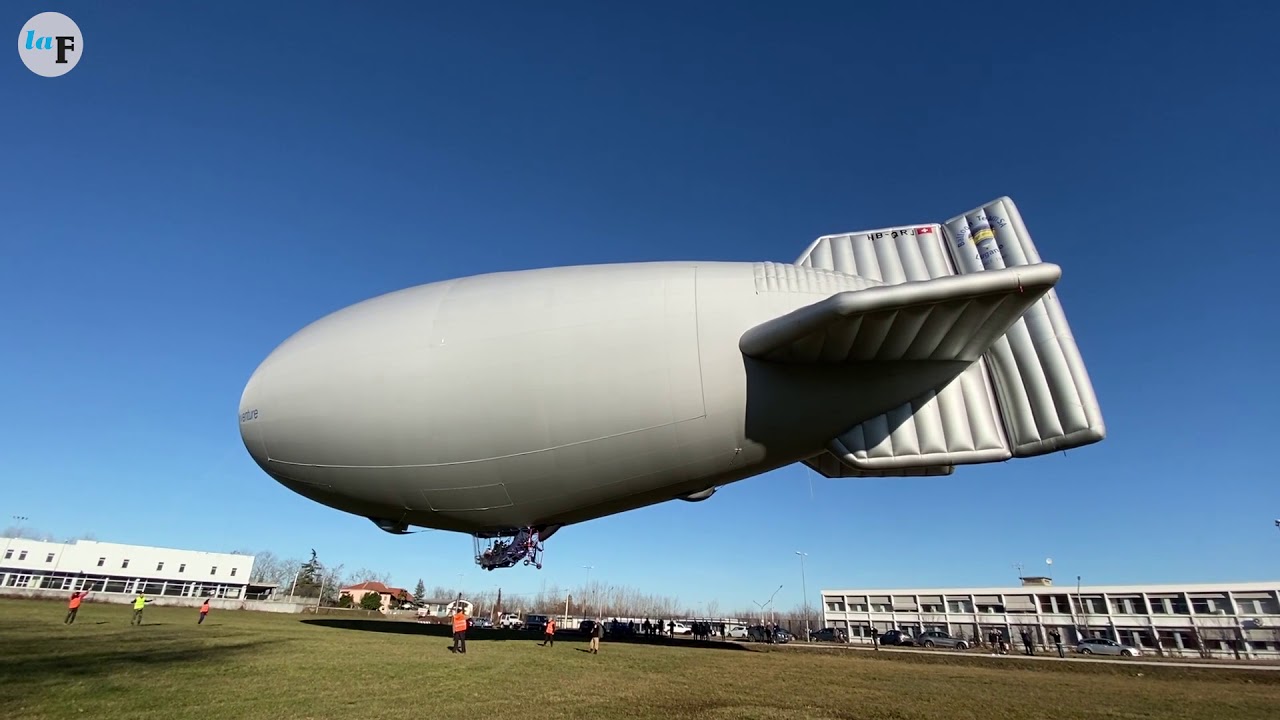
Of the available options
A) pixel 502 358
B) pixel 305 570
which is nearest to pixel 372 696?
pixel 502 358

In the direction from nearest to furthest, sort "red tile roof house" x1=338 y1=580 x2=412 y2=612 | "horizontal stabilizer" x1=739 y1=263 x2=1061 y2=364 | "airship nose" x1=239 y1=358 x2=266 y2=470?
"horizontal stabilizer" x1=739 y1=263 x2=1061 y2=364 → "airship nose" x1=239 y1=358 x2=266 y2=470 → "red tile roof house" x1=338 y1=580 x2=412 y2=612

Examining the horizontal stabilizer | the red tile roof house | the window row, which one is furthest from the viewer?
the red tile roof house

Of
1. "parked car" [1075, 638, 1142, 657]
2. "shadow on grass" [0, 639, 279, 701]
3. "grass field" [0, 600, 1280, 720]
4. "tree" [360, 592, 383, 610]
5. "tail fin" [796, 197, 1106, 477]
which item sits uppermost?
"tail fin" [796, 197, 1106, 477]

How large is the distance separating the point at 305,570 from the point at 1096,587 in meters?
129

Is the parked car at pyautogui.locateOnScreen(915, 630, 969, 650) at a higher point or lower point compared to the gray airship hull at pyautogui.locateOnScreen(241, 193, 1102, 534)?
lower

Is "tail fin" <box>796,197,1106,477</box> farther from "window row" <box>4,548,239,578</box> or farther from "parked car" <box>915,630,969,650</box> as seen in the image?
"window row" <box>4,548,239,578</box>

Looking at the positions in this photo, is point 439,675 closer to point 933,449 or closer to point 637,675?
point 637,675

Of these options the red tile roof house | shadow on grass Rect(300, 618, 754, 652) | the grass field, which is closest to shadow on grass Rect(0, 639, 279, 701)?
the grass field

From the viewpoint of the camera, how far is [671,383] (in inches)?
479

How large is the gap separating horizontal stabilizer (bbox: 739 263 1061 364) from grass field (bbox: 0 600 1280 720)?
640 cm

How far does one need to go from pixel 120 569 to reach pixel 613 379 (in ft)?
282

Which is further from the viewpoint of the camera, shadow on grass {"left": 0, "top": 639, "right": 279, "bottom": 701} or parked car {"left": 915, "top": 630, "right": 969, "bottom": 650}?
parked car {"left": 915, "top": 630, "right": 969, "bottom": 650}

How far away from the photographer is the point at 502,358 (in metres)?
12.4

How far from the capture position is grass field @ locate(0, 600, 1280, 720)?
897cm
